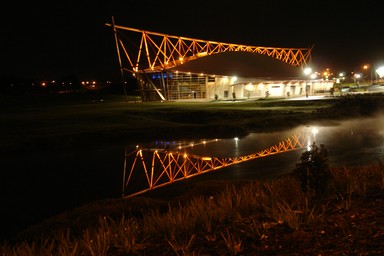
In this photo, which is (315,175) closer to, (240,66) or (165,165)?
(165,165)

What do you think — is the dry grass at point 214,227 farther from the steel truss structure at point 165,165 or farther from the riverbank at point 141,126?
the riverbank at point 141,126

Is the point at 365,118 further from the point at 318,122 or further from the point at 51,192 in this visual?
the point at 51,192

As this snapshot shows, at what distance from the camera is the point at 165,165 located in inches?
706

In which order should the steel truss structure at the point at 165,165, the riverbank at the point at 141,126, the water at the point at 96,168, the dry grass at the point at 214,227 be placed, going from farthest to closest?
the riverbank at the point at 141,126 < the steel truss structure at the point at 165,165 < the water at the point at 96,168 < the dry grass at the point at 214,227

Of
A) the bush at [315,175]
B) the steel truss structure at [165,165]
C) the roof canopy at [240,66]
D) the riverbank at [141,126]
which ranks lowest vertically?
the steel truss structure at [165,165]

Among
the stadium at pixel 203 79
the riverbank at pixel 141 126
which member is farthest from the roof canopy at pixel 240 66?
the riverbank at pixel 141 126

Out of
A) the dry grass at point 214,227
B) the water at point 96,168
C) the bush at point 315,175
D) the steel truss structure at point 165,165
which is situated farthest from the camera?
the steel truss structure at point 165,165

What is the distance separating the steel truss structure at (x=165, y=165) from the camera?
14.8 m

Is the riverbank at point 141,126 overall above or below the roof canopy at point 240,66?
below

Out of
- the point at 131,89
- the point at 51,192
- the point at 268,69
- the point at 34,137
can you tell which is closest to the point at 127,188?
the point at 51,192

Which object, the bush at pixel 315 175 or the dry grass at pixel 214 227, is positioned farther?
the bush at pixel 315 175

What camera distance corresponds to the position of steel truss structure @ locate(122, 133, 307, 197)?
582 inches

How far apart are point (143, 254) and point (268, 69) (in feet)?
270

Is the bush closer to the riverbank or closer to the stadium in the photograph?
the riverbank
